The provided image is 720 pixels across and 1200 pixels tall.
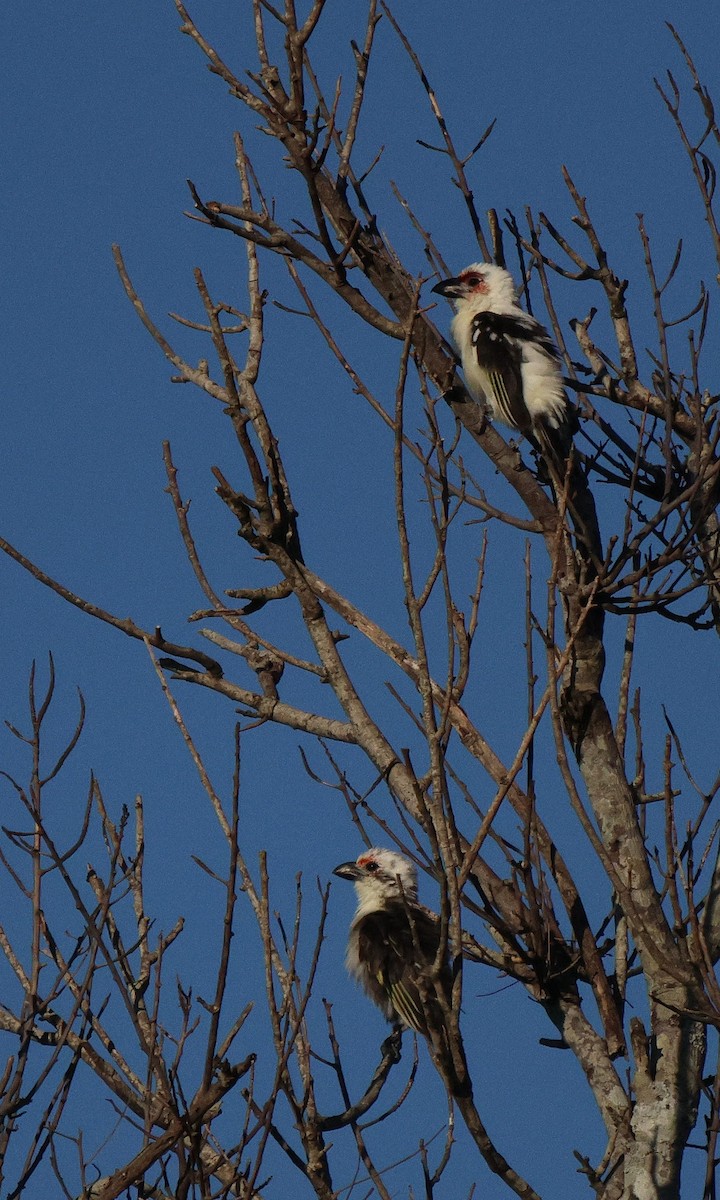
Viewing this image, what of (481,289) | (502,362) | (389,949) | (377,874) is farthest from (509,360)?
(389,949)

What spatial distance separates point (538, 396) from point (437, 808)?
3655mm

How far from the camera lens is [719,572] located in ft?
19.5

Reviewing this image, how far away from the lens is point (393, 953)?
670 centimetres

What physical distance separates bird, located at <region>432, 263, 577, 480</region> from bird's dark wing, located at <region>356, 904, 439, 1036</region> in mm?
2255

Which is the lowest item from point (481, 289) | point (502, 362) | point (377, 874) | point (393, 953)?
point (393, 953)

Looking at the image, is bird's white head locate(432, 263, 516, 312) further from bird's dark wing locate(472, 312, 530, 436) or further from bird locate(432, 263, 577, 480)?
bird's dark wing locate(472, 312, 530, 436)

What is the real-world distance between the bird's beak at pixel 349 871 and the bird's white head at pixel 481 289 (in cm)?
321

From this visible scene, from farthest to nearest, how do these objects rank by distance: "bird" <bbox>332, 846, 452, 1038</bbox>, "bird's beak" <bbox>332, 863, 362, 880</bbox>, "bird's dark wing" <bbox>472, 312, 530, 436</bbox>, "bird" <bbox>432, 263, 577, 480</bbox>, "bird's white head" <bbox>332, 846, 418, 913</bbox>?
"bird's beak" <bbox>332, 863, 362, 880</bbox>, "bird's white head" <bbox>332, 846, 418, 913</bbox>, "bird's dark wing" <bbox>472, 312, 530, 436</bbox>, "bird" <bbox>432, 263, 577, 480</bbox>, "bird" <bbox>332, 846, 452, 1038</bbox>

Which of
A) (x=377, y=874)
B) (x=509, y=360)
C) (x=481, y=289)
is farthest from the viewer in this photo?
(x=481, y=289)

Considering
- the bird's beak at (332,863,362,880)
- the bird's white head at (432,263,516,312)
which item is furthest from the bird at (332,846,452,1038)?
the bird's white head at (432,263,516,312)

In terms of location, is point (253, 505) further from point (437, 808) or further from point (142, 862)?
point (437, 808)

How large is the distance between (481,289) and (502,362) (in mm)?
814

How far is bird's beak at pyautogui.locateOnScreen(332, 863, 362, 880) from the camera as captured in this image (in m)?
7.75

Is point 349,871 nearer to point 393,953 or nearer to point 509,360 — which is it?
point 393,953
